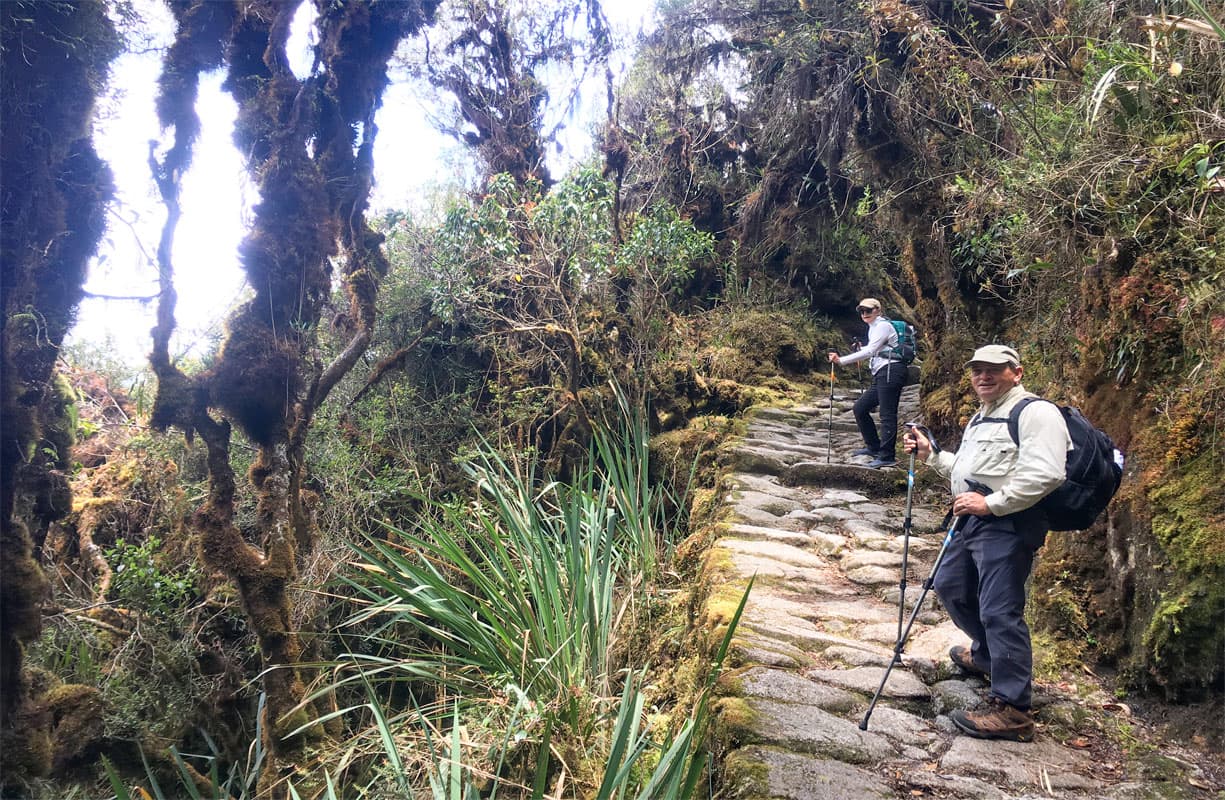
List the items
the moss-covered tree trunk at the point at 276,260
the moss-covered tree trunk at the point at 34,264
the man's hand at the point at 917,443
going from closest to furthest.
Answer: the man's hand at the point at 917,443, the moss-covered tree trunk at the point at 34,264, the moss-covered tree trunk at the point at 276,260

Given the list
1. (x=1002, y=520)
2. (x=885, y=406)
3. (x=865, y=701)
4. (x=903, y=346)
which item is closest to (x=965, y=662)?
(x=865, y=701)

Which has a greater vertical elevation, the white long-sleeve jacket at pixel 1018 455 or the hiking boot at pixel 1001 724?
the white long-sleeve jacket at pixel 1018 455

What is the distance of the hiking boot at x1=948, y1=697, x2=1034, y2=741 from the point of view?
9.28ft

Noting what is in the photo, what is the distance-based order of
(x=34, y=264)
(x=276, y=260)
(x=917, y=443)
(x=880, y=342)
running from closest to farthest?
(x=917, y=443) → (x=34, y=264) → (x=276, y=260) → (x=880, y=342)

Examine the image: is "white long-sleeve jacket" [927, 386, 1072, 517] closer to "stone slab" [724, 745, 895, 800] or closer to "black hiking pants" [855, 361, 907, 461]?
"stone slab" [724, 745, 895, 800]

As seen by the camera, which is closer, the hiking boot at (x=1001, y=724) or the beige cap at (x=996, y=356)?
the hiking boot at (x=1001, y=724)

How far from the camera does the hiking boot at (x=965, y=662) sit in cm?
332

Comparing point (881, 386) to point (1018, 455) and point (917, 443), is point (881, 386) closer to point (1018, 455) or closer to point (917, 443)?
point (917, 443)

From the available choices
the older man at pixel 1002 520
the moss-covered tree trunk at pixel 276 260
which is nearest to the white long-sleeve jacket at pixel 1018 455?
the older man at pixel 1002 520

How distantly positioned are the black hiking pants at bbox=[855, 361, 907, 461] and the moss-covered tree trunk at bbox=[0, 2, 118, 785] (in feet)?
21.0

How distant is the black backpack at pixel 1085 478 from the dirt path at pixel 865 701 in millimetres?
744

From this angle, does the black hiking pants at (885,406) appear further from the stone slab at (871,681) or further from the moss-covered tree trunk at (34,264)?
the moss-covered tree trunk at (34,264)

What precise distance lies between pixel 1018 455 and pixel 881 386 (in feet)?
12.6

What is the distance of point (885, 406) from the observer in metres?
6.66
